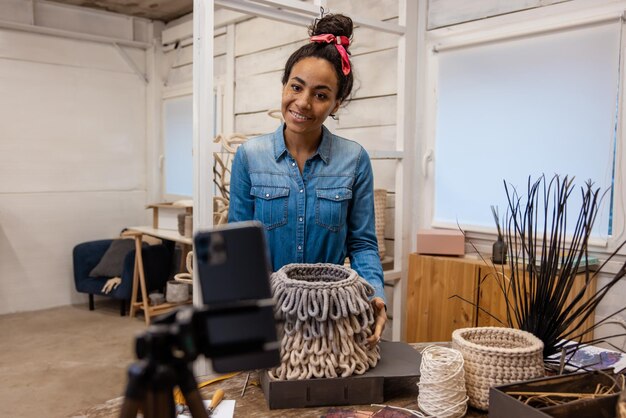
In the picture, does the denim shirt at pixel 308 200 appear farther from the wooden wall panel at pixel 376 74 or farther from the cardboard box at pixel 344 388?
the wooden wall panel at pixel 376 74

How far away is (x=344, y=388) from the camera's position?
118 centimetres

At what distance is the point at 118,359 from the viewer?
3992mm

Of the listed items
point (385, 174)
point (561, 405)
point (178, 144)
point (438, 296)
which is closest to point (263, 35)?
point (385, 174)

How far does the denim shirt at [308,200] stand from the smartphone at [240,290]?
1022 millimetres

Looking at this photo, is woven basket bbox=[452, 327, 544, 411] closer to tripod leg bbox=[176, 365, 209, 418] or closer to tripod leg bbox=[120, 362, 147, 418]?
tripod leg bbox=[176, 365, 209, 418]

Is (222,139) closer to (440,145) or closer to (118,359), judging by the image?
(440,145)

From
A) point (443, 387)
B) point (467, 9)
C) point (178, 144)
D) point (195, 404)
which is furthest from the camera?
point (178, 144)

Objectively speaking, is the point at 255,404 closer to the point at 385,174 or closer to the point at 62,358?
the point at 385,174

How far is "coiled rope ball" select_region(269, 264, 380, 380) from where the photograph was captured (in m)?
1.14

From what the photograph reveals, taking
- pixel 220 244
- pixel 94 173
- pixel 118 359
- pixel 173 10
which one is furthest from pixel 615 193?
pixel 94 173

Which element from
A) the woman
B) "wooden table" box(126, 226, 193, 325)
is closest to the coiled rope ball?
the woman

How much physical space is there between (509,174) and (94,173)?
4429 mm

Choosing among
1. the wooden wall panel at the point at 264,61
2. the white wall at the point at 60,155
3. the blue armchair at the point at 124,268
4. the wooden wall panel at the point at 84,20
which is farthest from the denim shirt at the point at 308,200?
the wooden wall panel at the point at 84,20

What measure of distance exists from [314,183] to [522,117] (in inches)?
57.0
